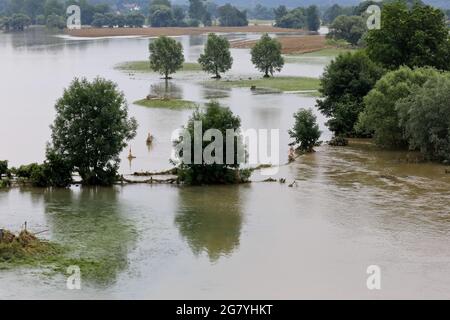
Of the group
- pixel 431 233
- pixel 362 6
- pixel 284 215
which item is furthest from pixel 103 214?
pixel 362 6

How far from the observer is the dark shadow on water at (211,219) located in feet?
112

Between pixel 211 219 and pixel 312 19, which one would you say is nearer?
pixel 211 219

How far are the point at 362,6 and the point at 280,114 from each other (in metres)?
104

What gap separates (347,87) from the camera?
207ft

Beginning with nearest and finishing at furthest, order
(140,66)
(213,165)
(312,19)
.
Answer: (213,165), (140,66), (312,19)

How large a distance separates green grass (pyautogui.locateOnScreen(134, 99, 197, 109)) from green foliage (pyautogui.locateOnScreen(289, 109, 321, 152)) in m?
22.2

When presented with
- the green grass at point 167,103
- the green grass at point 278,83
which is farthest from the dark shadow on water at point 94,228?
the green grass at point 278,83

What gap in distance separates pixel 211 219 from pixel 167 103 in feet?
134

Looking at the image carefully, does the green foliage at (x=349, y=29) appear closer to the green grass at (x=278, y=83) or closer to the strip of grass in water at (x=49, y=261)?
the green grass at (x=278, y=83)

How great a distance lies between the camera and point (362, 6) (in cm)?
16775

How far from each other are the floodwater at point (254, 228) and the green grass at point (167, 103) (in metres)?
14.8

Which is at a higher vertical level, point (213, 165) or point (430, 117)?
point (430, 117)

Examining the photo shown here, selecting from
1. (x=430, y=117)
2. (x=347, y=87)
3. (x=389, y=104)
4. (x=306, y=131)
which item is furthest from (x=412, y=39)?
(x=430, y=117)

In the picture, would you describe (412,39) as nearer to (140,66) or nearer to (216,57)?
(216,57)
